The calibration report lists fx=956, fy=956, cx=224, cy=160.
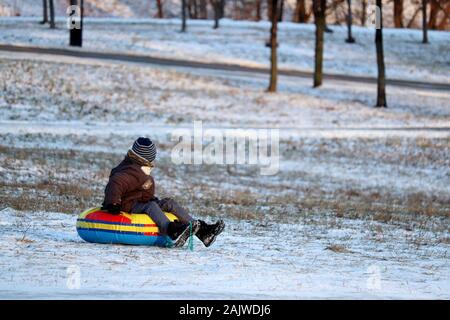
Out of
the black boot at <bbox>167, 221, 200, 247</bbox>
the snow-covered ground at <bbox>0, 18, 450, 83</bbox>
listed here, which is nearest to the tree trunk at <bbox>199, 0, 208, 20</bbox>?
the snow-covered ground at <bbox>0, 18, 450, 83</bbox>

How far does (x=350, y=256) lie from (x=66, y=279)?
420 centimetres

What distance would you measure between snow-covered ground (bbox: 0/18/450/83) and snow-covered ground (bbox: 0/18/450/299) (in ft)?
15.1

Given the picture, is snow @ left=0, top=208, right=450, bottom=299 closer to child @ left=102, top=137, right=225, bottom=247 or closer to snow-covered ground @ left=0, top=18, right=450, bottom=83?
child @ left=102, top=137, right=225, bottom=247

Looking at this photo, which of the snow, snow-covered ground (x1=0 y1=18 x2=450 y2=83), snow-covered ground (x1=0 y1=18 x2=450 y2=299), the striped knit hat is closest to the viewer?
the snow

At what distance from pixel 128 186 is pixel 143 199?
13.3 inches

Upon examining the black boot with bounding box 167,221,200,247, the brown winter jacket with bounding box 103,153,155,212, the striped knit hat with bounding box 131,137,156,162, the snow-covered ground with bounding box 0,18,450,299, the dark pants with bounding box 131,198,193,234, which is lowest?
the snow-covered ground with bounding box 0,18,450,299

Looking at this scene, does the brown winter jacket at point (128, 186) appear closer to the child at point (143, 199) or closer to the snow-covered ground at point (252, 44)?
the child at point (143, 199)

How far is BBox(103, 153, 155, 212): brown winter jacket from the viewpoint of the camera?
11.6 metres

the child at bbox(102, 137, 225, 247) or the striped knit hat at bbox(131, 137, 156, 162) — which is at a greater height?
the striped knit hat at bbox(131, 137, 156, 162)

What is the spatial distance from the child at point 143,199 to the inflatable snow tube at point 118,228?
0.31 ft

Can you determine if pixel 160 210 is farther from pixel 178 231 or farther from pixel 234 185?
pixel 234 185

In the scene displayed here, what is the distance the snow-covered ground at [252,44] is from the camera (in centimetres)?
5366
